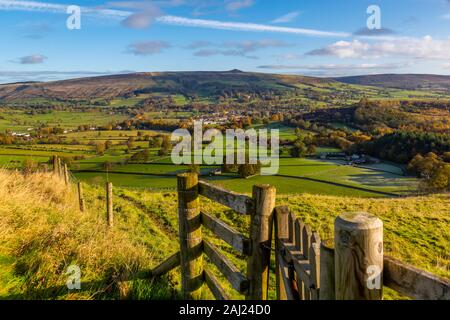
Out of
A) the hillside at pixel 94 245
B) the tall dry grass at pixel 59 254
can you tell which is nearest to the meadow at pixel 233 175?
the hillside at pixel 94 245

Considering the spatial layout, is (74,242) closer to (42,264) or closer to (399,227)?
(42,264)

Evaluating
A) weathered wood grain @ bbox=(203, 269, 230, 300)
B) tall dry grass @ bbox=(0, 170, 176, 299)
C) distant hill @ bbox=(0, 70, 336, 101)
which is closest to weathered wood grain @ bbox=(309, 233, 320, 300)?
weathered wood grain @ bbox=(203, 269, 230, 300)

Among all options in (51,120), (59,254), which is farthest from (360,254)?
(51,120)

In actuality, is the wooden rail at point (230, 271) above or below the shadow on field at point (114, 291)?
above

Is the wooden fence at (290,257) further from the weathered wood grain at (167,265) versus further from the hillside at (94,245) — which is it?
the hillside at (94,245)

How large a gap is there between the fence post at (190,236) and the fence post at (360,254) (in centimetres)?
261

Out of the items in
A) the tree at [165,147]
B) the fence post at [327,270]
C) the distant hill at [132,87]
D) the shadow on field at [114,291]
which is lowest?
the tree at [165,147]

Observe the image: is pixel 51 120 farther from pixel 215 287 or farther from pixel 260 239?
pixel 260 239

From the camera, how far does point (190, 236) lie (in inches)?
187

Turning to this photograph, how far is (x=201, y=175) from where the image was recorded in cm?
4597

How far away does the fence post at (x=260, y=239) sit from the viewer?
3.69m

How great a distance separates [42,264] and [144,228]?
258 inches

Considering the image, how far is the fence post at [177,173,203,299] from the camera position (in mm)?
4660

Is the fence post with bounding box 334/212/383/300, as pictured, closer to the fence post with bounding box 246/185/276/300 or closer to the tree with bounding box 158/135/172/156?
the fence post with bounding box 246/185/276/300
